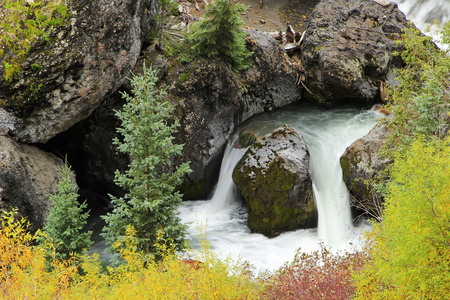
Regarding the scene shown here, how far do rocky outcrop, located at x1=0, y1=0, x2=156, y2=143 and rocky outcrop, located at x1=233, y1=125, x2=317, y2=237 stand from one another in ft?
19.3

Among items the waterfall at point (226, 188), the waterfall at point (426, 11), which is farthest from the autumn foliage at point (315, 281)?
the waterfall at point (426, 11)

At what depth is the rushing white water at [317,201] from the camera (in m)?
12.3

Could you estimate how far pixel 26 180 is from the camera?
11062 mm

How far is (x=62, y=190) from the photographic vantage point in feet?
31.4

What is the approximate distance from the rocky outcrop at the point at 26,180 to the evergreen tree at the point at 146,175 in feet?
9.51

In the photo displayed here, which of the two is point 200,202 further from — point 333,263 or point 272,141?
point 333,263

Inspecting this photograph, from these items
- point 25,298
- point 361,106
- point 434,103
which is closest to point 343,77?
point 361,106

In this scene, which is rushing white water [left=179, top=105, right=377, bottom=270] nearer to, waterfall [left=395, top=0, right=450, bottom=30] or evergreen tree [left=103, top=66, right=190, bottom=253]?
evergreen tree [left=103, top=66, right=190, bottom=253]

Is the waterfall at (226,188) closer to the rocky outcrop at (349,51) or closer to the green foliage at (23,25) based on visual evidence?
the rocky outcrop at (349,51)

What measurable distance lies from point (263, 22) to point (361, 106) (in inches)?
376

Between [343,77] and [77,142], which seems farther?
[343,77]

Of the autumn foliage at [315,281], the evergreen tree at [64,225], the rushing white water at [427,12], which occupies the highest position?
the rushing white water at [427,12]

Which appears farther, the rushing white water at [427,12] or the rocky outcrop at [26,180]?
the rushing white water at [427,12]

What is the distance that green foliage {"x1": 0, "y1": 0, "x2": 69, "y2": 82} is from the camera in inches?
440
